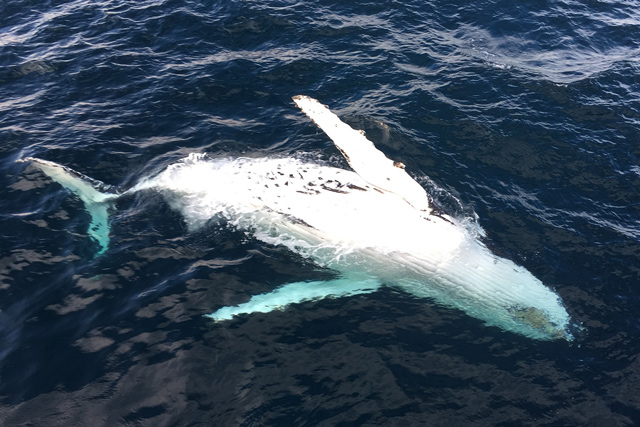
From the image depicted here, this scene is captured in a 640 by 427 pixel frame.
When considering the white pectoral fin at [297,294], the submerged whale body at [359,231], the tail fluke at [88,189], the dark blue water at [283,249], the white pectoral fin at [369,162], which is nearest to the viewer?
the dark blue water at [283,249]

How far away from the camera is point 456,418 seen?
9.80 metres

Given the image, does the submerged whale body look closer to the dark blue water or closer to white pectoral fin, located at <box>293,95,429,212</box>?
white pectoral fin, located at <box>293,95,429,212</box>

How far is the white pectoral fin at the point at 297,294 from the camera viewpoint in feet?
37.7

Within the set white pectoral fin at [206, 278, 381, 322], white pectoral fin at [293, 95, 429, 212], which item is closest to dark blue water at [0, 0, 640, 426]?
white pectoral fin at [206, 278, 381, 322]

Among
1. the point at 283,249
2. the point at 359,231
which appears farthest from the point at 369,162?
the point at 283,249

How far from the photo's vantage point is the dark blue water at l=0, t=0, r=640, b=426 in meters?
10.2

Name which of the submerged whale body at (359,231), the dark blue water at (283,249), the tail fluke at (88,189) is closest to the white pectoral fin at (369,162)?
the submerged whale body at (359,231)

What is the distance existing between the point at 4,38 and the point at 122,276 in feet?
58.2

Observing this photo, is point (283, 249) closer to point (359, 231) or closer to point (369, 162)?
point (359, 231)

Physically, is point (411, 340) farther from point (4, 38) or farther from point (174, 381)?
point (4, 38)

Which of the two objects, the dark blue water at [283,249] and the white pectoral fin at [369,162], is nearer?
the dark blue water at [283,249]

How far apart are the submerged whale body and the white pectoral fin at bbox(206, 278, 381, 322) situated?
0.03 m

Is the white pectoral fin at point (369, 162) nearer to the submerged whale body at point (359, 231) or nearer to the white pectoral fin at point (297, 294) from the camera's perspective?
the submerged whale body at point (359, 231)

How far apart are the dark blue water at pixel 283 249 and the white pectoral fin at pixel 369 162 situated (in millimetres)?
1059
